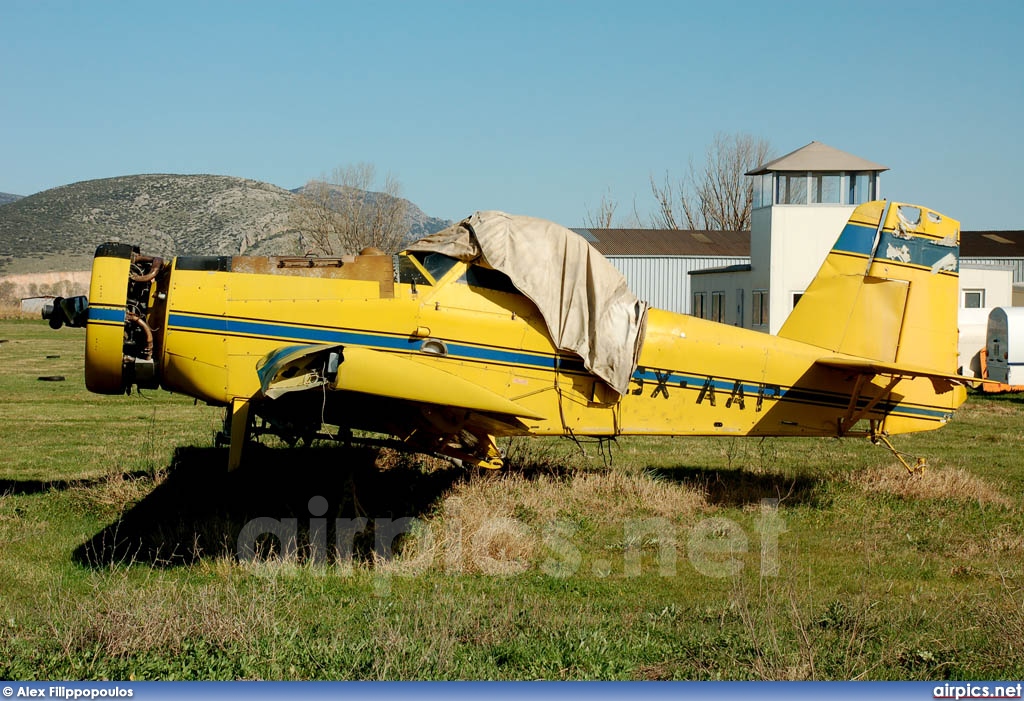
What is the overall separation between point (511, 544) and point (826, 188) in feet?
70.5

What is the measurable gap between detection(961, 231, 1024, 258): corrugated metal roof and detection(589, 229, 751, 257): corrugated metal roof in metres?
8.65

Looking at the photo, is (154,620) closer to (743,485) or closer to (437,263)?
(437,263)

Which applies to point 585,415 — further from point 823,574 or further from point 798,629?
point 798,629

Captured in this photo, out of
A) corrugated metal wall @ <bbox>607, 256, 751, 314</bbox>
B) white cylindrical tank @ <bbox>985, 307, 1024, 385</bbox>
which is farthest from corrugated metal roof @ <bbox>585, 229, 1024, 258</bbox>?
white cylindrical tank @ <bbox>985, 307, 1024, 385</bbox>

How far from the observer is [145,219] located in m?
98.7

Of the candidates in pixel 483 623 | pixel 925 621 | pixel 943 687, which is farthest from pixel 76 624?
pixel 925 621

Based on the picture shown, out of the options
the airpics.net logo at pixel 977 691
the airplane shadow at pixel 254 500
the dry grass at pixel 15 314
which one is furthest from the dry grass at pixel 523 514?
the dry grass at pixel 15 314

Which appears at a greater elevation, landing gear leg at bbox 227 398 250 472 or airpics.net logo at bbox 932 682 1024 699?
landing gear leg at bbox 227 398 250 472

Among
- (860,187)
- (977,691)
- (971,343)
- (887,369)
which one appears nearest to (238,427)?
(977,691)

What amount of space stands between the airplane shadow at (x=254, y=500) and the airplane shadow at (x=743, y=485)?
8.72ft

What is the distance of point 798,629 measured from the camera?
5.80m

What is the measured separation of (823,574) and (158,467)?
24.3 ft

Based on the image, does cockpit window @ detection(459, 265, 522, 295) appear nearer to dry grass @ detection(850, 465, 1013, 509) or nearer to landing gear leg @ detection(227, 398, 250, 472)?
landing gear leg @ detection(227, 398, 250, 472)

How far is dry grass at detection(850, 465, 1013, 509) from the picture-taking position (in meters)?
9.93
